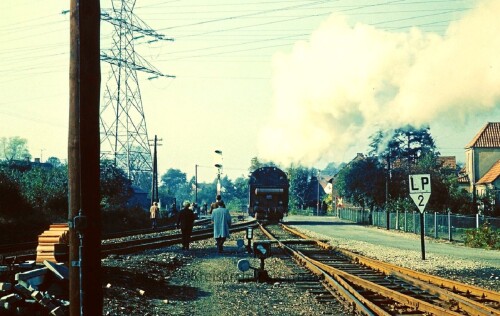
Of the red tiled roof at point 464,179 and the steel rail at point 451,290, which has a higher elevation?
the red tiled roof at point 464,179

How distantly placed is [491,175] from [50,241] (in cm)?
5465

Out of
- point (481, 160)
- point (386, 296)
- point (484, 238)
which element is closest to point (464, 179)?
point (481, 160)

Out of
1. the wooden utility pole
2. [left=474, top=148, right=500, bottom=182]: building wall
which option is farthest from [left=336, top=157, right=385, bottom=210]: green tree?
the wooden utility pole

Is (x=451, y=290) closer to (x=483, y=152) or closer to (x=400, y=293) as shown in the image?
(x=400, y=293)

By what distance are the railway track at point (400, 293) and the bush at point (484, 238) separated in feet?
36.4

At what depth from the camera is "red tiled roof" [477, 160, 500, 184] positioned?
5766 centimetres

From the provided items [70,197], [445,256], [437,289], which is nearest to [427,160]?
[445,256]

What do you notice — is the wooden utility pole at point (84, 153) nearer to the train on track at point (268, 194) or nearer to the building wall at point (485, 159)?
the train on track at point (268, 194)

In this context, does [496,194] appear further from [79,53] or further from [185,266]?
[79,53]

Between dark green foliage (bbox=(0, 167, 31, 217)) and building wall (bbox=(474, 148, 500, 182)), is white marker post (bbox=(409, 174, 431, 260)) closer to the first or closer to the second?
dark green foliage (bbox=(0, 167, 31, 217))

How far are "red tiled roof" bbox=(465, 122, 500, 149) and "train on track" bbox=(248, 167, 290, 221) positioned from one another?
30.0 meters

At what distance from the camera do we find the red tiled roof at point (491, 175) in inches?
2270

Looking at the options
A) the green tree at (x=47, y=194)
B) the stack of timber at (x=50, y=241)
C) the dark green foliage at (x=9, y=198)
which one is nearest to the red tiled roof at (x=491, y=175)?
the green tree at (x=47, y=194)

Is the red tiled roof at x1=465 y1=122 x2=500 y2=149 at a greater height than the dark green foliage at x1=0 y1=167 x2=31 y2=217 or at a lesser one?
greater
